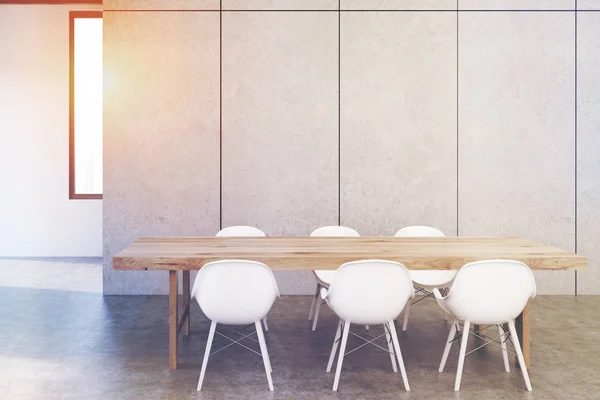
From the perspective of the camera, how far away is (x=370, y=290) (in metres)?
2.90

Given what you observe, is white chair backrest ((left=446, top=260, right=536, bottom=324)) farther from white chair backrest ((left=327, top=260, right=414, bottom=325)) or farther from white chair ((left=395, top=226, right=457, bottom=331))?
white chair ((left=395, top=226, right=457, bottom=331))

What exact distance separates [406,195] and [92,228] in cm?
522

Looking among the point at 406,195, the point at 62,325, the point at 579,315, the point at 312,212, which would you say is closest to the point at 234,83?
the point at 312,212

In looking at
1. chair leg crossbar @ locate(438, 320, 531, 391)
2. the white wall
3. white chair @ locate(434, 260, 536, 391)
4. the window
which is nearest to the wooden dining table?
chair leg crossbar @ locate(438, 320, 531, 391)

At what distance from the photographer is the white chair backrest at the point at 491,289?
2918 millimetres

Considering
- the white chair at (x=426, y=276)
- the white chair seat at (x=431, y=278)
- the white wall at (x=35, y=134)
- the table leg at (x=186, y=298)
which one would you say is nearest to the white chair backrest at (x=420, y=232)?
the white chair at (x=426, y=276)

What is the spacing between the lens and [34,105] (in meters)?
8.08

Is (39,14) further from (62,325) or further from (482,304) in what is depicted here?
(482,304)

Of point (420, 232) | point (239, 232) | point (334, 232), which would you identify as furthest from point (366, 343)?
point (239, 232)

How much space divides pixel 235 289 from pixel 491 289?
1462 millimetres

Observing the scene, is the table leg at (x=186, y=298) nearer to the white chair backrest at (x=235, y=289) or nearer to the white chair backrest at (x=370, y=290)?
the white chair backrest at (x=235, y=289)

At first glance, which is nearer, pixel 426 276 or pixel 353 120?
pixel 426 276

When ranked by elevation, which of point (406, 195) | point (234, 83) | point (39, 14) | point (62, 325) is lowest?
point (62, 325)

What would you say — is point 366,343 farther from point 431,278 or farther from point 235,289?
point 235,289
